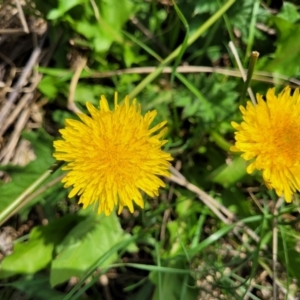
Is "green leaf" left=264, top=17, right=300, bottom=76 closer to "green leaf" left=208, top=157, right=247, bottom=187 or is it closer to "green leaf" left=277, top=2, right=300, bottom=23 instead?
"green leaf" left=277, top=2, right=300, bottom=23

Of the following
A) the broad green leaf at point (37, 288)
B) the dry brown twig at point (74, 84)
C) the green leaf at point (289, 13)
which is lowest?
the broad green leaf at point (37, 288)

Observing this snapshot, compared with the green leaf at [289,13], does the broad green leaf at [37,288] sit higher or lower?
lower

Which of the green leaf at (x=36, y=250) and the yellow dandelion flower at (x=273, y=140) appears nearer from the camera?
the yellow dandelion flower at (x=273, y=140)

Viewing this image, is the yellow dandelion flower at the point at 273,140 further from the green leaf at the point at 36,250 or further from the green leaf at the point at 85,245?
the green leaf at the point at 36,250

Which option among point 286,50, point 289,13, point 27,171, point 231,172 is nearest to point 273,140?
point 231,172

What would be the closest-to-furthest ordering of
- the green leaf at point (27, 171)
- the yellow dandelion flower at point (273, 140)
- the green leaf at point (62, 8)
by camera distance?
the yellow dandelion flower at point (273, 140), the green leaf at point (62, 8), the green leaf at point (27, 171)

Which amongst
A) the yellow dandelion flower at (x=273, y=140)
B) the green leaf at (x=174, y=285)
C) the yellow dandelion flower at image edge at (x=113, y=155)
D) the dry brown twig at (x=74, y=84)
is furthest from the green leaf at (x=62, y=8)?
the green leaf at (x=174, y=285)

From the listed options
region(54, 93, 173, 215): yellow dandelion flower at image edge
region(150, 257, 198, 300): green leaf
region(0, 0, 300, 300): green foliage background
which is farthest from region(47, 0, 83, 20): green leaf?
region(150, 257, 198, 300): green leaf

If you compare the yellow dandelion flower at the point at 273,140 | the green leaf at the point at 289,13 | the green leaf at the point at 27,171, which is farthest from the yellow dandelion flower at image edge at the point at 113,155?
the green leaf at the point at 289,13

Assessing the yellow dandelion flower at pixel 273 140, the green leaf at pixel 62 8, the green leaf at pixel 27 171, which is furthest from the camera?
the green leaf at pixel 27 171
